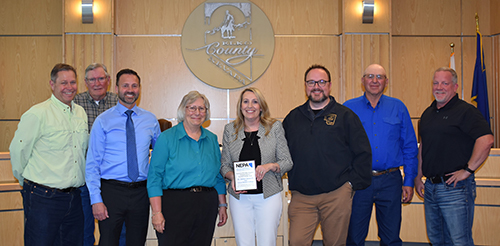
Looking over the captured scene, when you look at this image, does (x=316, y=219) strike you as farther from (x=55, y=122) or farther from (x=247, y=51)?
(x=247, y=51)

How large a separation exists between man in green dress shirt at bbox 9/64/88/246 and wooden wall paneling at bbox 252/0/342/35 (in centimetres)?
405

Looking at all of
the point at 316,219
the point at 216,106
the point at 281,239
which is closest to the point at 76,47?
the point at 216,106

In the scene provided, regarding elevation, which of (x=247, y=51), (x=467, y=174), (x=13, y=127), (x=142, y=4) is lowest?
(x=467, y=174)

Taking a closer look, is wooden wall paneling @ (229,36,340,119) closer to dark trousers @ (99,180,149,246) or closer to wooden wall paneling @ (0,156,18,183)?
wooden wall paneling @ (0,156,18,183)

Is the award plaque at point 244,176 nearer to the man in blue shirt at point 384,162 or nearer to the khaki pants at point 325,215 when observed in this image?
the khaki pants at point 325,215

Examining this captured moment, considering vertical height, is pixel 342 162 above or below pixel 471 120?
below

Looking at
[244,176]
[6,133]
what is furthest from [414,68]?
[6,133]

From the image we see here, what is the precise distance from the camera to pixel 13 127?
6.28m

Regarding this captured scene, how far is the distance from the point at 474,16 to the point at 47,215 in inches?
278

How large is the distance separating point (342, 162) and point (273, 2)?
4132 mm

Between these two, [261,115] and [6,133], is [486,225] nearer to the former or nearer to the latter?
[261,115]

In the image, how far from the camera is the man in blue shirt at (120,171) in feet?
8.59

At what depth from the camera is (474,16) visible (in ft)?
21.4

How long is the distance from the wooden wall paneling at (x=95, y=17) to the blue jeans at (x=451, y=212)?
16.7 feet
